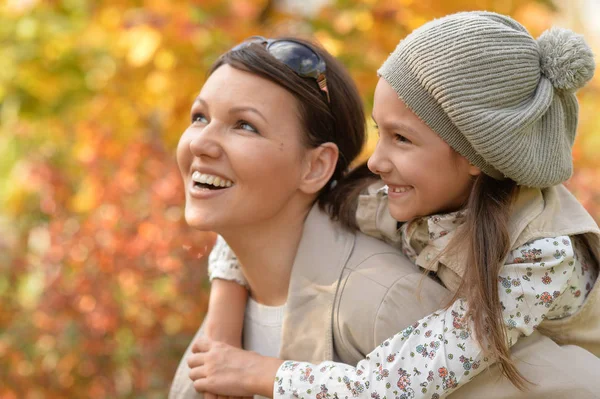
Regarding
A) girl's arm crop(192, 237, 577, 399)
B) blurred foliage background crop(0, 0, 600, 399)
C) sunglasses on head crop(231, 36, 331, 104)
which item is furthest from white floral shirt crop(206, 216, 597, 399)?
blurred foliage background crop(0, 0, 600, 399)

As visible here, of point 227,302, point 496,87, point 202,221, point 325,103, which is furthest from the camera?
point 227,302

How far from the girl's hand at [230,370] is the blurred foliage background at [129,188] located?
1219 millimetres

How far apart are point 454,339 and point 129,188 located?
255 centimetres

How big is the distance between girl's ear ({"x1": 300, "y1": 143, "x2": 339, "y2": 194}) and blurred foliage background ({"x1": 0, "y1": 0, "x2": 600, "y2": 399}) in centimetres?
104

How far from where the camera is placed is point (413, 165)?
2227 mm

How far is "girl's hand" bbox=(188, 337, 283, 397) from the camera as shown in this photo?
2.45 metres

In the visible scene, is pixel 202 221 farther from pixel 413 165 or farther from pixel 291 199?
pixel 413 165

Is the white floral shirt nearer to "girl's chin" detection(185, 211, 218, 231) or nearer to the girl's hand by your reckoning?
the girl's hand

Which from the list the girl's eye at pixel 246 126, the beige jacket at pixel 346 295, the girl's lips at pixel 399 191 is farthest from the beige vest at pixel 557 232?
the girl's eye at pixel 246 126

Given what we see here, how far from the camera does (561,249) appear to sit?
214 cm

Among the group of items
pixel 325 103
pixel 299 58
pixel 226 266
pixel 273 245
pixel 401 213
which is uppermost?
pixel 299 58

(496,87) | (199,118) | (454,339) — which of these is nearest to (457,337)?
(454,339)

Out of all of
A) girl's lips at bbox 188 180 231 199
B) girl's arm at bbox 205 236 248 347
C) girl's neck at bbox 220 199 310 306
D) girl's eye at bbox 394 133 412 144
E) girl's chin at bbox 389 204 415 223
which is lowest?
girl's arm at bbox 205 236 248 347

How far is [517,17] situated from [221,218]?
104 inches
